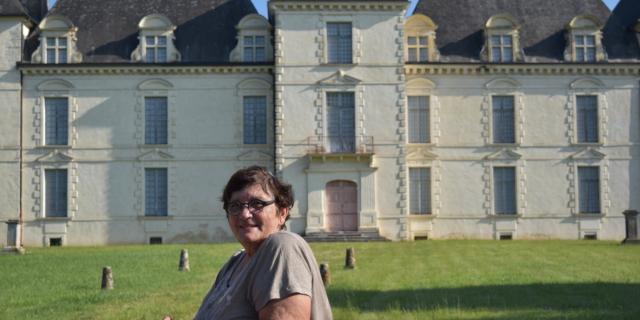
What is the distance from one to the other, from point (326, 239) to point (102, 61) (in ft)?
35.8

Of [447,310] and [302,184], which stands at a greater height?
Answer: [302,184]

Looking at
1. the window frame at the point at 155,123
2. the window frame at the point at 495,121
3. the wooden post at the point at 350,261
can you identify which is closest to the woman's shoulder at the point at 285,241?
the wooden post at the point at 350,261

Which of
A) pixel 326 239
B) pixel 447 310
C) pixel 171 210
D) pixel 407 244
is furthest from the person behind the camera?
pixel 171 210

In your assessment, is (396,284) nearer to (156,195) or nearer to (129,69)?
(156,195)

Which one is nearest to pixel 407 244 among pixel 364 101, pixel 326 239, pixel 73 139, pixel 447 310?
pixel 326 239

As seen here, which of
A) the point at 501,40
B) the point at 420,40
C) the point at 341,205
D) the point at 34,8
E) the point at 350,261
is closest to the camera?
the point at 350,261

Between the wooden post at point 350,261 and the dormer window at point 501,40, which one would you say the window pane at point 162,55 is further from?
the wooden post at point 350,261

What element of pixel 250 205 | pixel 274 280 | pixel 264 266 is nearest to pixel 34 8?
pixel 250 205

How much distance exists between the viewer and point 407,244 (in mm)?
27125

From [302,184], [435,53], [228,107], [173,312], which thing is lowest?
[173,312]

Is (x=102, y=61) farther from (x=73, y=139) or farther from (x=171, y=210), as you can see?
(x=171, y=210)

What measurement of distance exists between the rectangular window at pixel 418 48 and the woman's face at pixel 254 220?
2751 centimetres

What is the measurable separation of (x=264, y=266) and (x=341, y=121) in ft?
85.7

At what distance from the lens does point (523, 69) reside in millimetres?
31484
